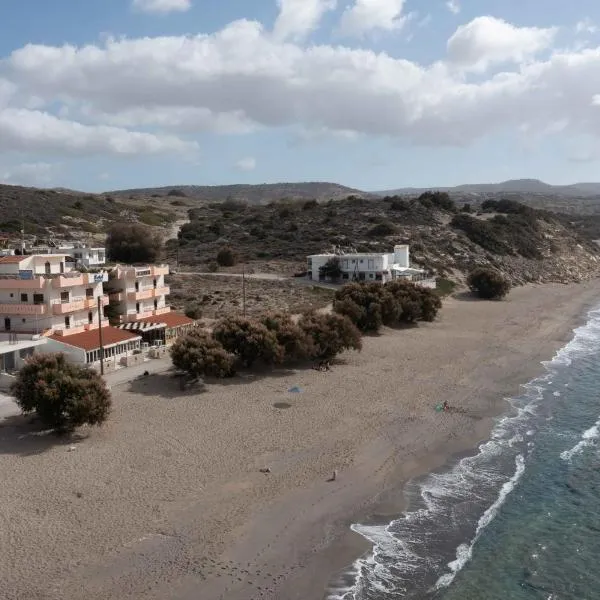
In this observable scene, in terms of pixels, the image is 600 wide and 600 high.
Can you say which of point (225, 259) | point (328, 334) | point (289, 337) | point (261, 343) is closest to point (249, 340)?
point (261, 343)

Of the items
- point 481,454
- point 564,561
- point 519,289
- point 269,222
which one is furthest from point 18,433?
point 269,222

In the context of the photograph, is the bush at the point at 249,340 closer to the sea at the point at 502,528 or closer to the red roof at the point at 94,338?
the red roof at the point at 94,338

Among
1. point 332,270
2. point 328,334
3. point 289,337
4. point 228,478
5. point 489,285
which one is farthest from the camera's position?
point 332,270

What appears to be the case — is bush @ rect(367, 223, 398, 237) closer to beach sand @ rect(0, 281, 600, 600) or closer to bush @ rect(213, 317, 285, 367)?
beach sand @ rect(0, 281, 600, 600)

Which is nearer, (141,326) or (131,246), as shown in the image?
(141,326)

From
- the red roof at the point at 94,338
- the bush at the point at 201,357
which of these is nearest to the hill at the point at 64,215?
the red roof at the point at 94,338

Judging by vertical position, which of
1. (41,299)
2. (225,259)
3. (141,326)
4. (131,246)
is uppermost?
(131,246)

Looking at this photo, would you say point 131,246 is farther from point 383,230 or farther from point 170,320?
point 383,230
